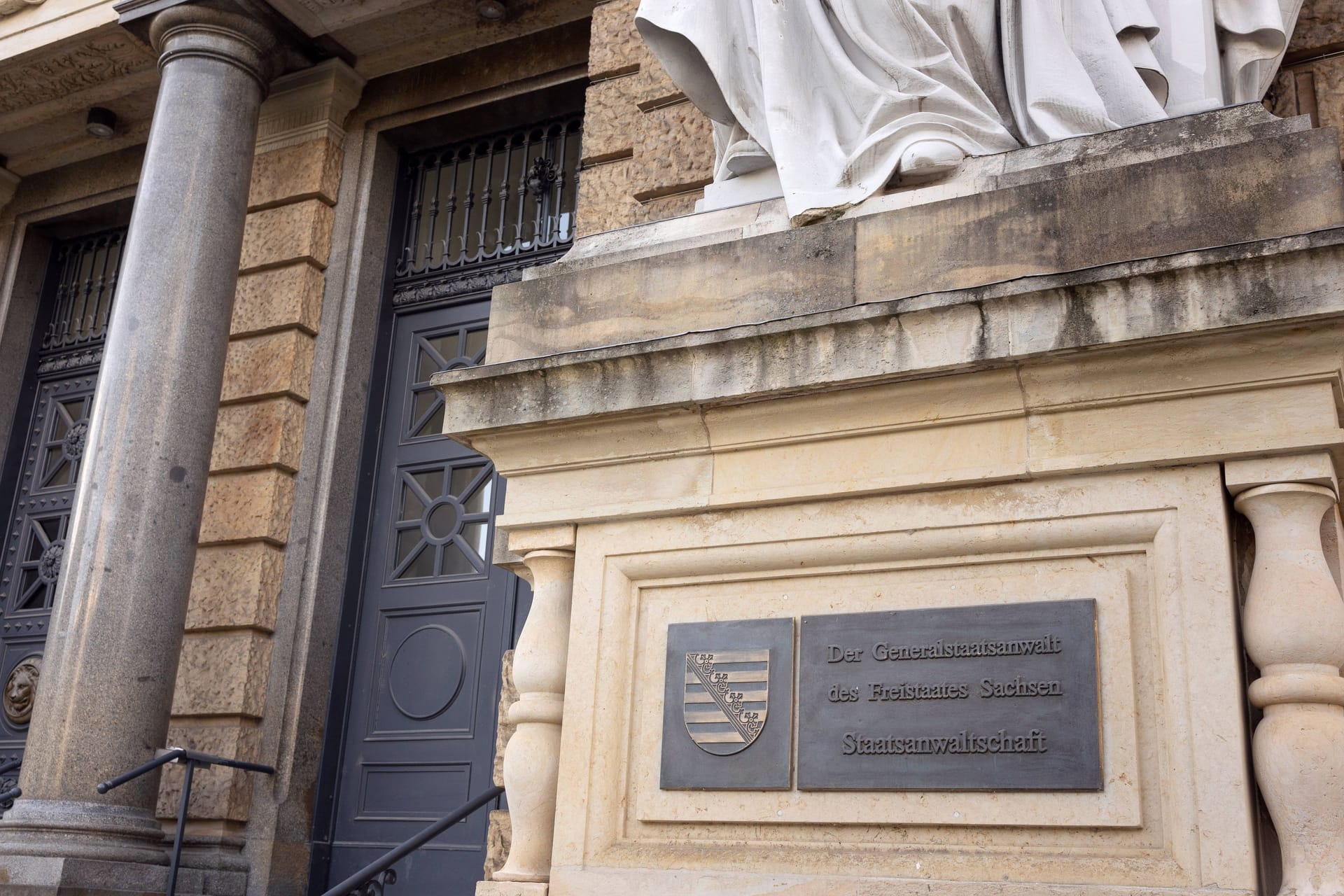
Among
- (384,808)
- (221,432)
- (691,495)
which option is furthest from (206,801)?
(691,495)

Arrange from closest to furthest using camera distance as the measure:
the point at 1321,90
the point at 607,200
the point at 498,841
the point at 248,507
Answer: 1. the point at 1321,90
2. the point at 498,841
3. the point at 607,200
4. the point at 248,507

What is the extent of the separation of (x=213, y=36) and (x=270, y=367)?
2086mm

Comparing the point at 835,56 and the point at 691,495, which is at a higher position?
the point at 835,56

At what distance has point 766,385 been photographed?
155 inches

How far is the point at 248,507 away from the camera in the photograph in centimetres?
845

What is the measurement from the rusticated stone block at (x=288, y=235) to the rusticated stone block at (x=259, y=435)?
39.7 inches

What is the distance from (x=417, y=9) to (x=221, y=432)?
302 centimetres

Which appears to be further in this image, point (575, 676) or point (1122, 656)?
point (575, 676)

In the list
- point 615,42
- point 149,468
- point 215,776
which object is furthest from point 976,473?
point 215,776

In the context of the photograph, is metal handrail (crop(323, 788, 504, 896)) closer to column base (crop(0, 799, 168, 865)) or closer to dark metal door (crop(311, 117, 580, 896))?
column base (crop(0, 799, 168, 865))

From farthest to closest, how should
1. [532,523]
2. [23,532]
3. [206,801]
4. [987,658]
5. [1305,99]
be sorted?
[23,532] → [206,801] → [1305,99] → [532,523] → [987,658]

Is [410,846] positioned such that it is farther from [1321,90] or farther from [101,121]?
[101,121]

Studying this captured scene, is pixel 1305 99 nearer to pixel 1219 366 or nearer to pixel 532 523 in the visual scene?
pixel 1219 366

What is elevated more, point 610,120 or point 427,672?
point 610,120
